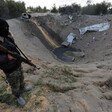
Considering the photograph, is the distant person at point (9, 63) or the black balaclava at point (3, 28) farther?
the black balaclava at point (3, 28)

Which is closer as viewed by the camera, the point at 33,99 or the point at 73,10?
the point at 33,99

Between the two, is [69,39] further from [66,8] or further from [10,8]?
[10,8]

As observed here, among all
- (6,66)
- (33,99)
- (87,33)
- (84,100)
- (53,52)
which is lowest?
(53,52)

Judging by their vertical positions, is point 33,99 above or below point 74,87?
above

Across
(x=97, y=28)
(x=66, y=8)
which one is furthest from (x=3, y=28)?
(x=66, y=8)

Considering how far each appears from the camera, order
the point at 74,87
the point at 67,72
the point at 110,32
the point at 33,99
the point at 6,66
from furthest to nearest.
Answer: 1. the point at 110,32
2. the point at 67,72
3. the point at 74,87
4. the point at 33,99
5. the point at 6,66

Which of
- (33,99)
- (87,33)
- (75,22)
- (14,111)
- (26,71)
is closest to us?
(14,111)

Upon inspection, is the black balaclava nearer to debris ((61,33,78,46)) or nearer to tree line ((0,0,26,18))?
debris ((61,33,78,46))

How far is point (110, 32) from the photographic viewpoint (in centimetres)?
932

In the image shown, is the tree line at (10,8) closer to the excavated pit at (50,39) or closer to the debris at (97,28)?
the excavated pit at (50,39)

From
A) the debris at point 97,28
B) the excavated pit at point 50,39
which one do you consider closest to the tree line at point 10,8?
the excavated pit at point 50,39

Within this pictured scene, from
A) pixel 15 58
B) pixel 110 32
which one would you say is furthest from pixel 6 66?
pixel 110 32

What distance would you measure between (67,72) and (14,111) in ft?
7.47

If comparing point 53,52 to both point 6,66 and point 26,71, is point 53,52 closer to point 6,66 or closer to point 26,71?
point 26,71
